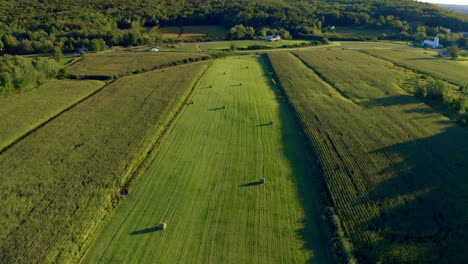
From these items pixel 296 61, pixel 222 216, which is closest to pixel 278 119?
pixel 222 216

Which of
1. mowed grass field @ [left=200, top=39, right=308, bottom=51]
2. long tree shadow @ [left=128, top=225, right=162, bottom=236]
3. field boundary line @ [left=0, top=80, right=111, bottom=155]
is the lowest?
long tree shadow @ [left=128, top=225, right=162, bottom=236]

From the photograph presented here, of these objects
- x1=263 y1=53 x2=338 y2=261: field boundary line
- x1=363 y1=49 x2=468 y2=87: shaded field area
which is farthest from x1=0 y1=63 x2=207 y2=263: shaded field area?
x1=363 y1=49 x2=468 y2=87: shaded field area

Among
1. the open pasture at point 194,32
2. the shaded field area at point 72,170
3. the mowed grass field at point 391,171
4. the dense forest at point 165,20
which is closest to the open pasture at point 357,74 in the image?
the mowed grass field at point 391,171

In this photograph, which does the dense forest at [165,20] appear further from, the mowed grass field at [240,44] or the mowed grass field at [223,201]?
the mowed grass field at [223,201]

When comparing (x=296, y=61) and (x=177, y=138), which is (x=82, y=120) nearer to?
(x=177, y=138)

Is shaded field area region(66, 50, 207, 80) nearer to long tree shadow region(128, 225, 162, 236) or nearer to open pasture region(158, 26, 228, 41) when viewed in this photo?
open pasture region(158, 26, 228, 41)

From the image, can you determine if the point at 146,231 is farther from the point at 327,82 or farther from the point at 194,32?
the point at 194,32

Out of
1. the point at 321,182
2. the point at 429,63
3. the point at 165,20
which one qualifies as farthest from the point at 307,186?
the point at 165,20
